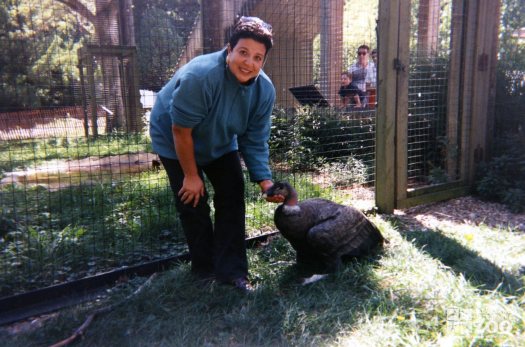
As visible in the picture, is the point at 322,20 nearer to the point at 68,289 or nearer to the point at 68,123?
the point at 68,123

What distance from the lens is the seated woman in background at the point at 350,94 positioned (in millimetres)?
6015

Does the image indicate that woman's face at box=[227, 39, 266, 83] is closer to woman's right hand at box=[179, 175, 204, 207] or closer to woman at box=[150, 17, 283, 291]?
woman at box=[150, 17, 283, 291]

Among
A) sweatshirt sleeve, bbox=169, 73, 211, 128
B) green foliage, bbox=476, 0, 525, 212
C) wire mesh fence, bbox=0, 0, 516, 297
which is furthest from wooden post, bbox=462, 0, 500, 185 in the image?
sweatshirt sleeve, bbox=169, 73, 211, 128

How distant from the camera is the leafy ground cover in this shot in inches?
105

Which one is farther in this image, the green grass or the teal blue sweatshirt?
the teal blue sweatshirt

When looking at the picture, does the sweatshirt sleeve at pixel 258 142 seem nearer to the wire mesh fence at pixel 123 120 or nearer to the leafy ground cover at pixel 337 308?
the leafy ground cover at pixel 337 308

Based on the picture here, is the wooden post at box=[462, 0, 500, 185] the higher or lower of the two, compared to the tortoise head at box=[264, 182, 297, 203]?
higher

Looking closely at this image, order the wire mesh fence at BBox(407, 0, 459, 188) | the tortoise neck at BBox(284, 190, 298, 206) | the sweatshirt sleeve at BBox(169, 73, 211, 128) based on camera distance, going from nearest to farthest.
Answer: the sweatshirt sleeve at BBox(169, 73, 211, 128), the tortoise neck at BBox(284, 190, 298, 206), the wire mesh fence at BBox(407, 0, 459, 188)

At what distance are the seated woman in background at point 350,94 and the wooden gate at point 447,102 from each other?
0.63 m

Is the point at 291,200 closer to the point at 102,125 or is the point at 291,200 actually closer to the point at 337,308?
the point at 337,308

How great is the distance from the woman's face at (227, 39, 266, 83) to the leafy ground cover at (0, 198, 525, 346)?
1.50 meters

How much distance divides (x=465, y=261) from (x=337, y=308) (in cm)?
126

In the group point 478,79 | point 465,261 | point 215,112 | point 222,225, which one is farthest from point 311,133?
point 215,112

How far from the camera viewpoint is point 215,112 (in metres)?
2.99
